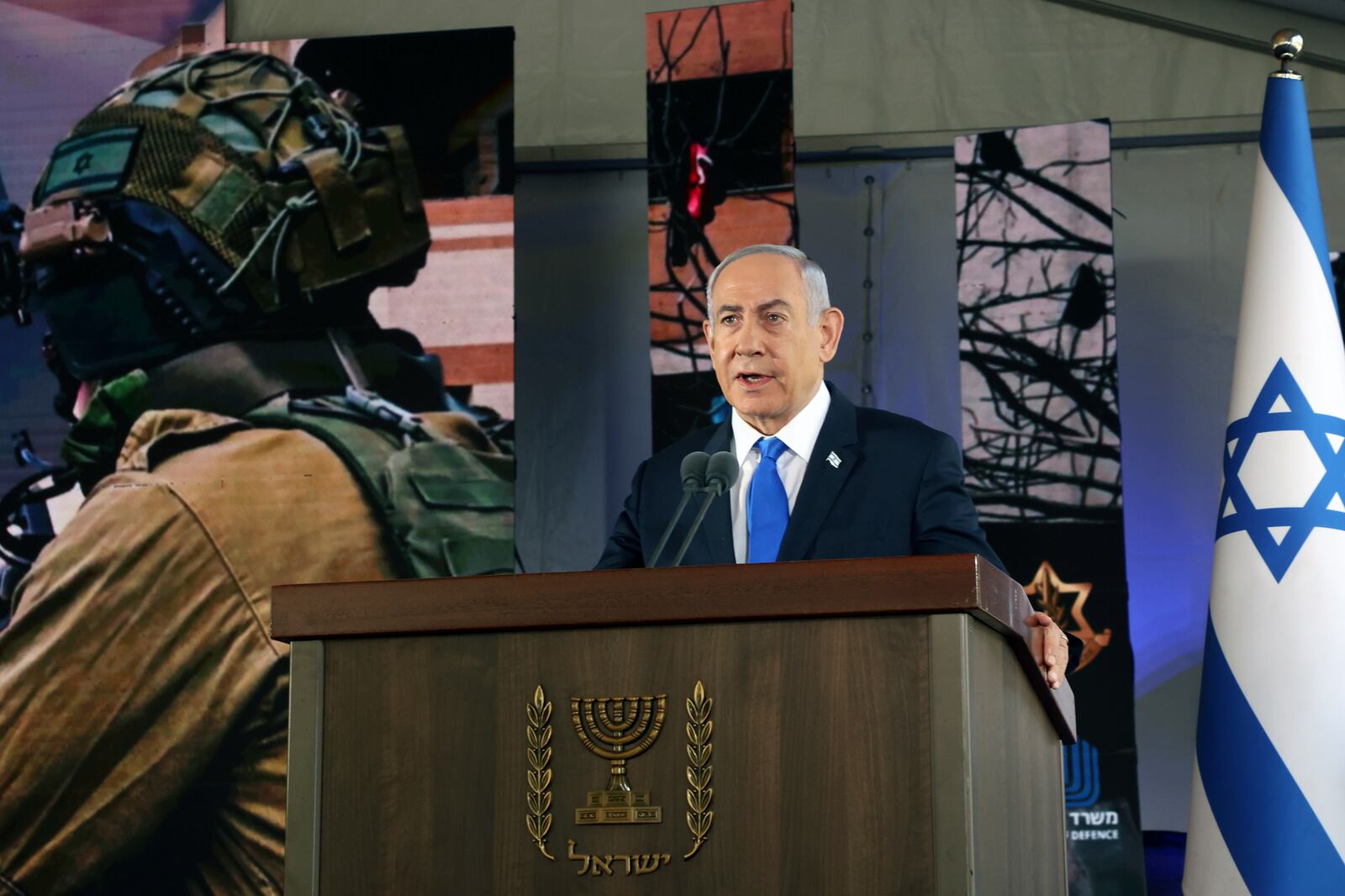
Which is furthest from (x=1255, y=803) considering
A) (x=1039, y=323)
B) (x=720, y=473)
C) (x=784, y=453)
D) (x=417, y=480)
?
(x=417, y=480)

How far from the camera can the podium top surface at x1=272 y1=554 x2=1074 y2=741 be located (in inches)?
55.8

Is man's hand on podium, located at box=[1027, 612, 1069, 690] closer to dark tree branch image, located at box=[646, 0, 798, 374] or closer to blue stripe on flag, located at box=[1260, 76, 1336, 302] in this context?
blue stripe on flag, located at box=[1260, 76, 1336, 302]

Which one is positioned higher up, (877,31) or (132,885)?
(877,31)

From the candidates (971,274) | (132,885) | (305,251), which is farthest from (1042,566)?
(132,885)

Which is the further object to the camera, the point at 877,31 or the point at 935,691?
the point at 877,31

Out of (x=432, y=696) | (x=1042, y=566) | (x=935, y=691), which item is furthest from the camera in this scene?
(x=1042, y=566)

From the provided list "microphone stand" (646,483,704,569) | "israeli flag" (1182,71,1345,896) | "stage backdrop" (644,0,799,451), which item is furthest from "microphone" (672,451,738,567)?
"stage backdrop" (644,0,799,451)

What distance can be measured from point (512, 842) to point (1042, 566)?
2672 mm

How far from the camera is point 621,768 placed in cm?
146

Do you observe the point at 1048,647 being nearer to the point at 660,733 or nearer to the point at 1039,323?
the point at 660,733

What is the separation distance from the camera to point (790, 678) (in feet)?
4.72

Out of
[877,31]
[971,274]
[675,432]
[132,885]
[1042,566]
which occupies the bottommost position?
[132,885]

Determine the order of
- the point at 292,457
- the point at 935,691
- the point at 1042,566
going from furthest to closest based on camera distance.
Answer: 1. the point at 292,457
2. the point at 1042,566
3. the point at 935,691

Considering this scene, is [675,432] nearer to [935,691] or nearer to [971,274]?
[971,274]
